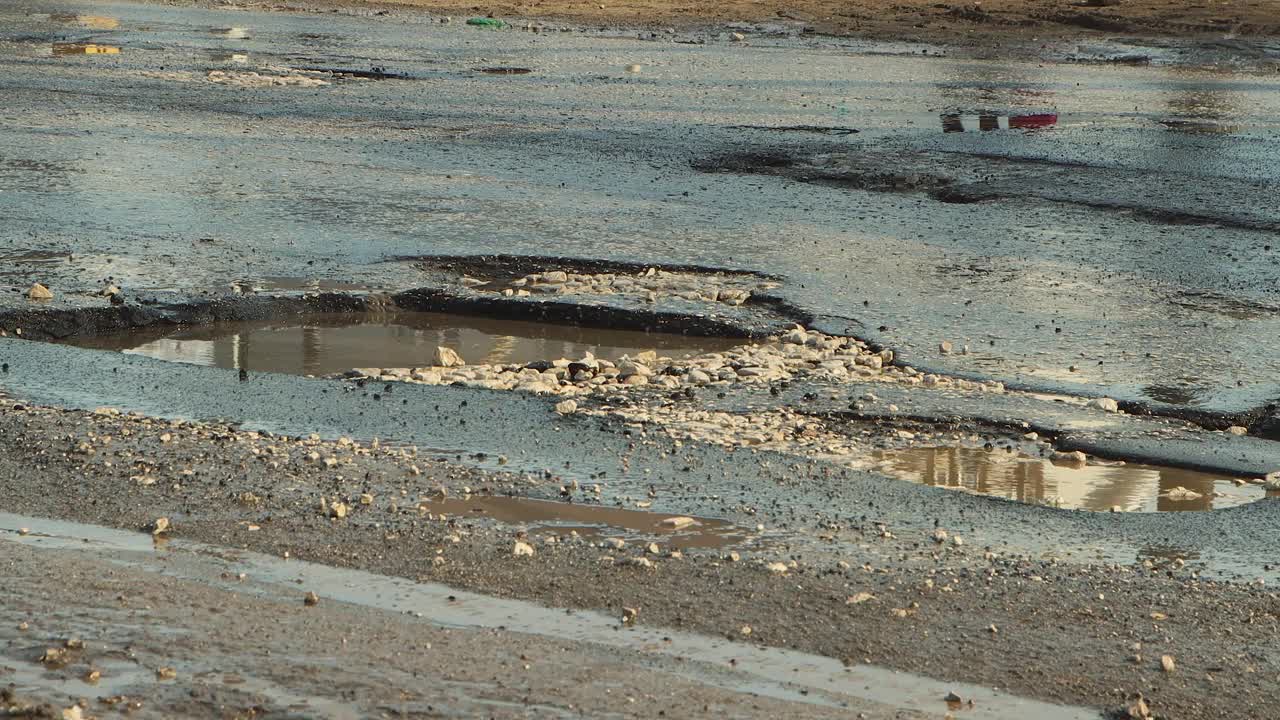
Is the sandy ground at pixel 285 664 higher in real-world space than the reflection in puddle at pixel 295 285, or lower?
lower

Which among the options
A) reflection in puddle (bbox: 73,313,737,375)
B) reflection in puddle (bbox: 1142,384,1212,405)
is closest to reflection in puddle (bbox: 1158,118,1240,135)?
reflection in puddle (bbox: 1142,384,1212,405)

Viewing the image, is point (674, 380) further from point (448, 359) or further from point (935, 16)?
point (935, 16)

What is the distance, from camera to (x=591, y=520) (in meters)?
5.77

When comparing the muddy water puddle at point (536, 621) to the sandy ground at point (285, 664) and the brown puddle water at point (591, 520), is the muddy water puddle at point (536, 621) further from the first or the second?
the brown puddle water at point (591, 520)

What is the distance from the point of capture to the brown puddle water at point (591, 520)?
221 inches

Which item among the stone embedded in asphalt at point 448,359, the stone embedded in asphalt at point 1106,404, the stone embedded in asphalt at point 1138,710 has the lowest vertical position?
the stone embedded in asphalt at point 1138,710

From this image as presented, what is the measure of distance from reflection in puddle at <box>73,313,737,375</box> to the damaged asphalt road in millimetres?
120

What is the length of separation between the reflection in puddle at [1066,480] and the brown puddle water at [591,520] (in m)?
1.10

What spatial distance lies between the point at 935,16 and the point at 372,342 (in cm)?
2415

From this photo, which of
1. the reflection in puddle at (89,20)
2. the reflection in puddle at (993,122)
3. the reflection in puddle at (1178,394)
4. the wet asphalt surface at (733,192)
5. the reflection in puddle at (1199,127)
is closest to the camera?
the reflection in puddle at (1178,394)

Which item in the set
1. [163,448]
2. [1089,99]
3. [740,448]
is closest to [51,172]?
[163,448]

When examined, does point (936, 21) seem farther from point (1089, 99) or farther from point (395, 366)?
point (395, 366)

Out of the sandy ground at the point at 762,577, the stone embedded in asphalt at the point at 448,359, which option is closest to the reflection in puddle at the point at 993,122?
the stone embedded in asphalt at the point at 448,359

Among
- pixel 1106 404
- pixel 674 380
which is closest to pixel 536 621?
pixel 674 380
